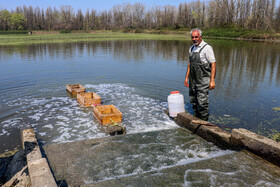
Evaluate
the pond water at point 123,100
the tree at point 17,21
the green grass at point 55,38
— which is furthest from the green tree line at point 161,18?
the pond water at point 123,100

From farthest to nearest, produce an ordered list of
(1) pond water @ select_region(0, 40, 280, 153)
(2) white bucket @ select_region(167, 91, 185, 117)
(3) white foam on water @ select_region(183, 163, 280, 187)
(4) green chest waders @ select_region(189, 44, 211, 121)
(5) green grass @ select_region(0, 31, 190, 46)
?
(5) green grass @ select_region(0, 31, 190, 46) < (2) white bucket @ select_region(167, 91, 185, 117) < (1) pond water @ select_region(0, 40, 280, 153) < (4) green chest waders @ select_region(189, 44, 211, 121) < (3) white foam on water @ select_region(183, 163, 280, 187)

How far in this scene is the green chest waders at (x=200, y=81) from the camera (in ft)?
18.6

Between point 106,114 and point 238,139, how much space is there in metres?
3.51

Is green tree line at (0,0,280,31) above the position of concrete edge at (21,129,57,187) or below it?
above

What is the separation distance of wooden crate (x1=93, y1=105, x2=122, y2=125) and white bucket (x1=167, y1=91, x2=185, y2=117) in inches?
59.0

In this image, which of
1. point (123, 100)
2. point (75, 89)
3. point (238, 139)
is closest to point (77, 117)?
point (123, 100)

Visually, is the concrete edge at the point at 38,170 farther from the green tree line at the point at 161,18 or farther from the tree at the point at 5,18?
the tree at the point at 5,18

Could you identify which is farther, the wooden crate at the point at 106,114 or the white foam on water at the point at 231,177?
the wooden crate at the point at 106,114

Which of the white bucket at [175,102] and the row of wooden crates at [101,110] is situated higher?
the white bucket at [175,102]

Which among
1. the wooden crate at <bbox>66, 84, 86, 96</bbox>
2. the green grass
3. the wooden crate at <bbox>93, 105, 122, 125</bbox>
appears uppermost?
the green grass

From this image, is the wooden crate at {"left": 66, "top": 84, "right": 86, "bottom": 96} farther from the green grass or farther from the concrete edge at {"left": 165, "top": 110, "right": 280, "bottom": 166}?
the green grass

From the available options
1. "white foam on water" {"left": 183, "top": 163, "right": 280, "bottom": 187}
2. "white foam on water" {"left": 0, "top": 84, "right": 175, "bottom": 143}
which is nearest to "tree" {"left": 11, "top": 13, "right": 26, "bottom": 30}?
"white foam on water" {"left": 0, "top": 84, "right": 175, "bottom": 143}

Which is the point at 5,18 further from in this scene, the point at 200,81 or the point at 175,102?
the point at 200,81

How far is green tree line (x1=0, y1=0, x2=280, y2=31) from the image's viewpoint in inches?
2904
